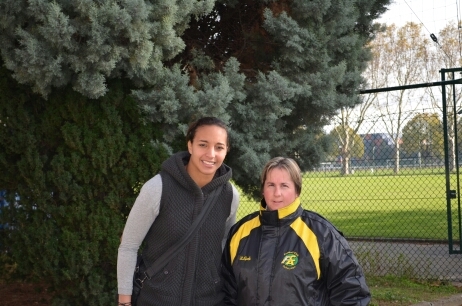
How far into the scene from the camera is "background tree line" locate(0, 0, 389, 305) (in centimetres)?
386

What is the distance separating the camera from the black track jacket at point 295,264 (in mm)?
2590

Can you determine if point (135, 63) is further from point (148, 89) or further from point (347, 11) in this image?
point (347, 11)

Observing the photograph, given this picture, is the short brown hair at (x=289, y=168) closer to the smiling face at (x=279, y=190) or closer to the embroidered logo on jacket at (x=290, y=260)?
the smiling face at (x=279, y=190)

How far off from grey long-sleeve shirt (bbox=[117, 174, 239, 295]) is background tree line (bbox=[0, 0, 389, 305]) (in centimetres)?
140

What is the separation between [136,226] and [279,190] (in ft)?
2.36

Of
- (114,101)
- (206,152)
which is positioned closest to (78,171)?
(114,101)

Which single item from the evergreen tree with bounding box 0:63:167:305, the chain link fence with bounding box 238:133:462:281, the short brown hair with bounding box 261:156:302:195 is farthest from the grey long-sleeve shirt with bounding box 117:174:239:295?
the chain link fence with bounding box 238:133:462:281

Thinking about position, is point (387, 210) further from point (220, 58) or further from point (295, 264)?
point (295, 264)

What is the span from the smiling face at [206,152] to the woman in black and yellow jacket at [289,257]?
263 mm

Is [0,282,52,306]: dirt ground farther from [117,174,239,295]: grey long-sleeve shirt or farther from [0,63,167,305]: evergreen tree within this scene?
[117,174,239,295]: grey long-sleeve shirt

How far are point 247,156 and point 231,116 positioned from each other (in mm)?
371

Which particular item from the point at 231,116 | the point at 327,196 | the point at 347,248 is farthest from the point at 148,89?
the point at 327,196

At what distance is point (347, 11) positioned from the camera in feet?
16.7

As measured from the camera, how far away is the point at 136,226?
2.81 metres
